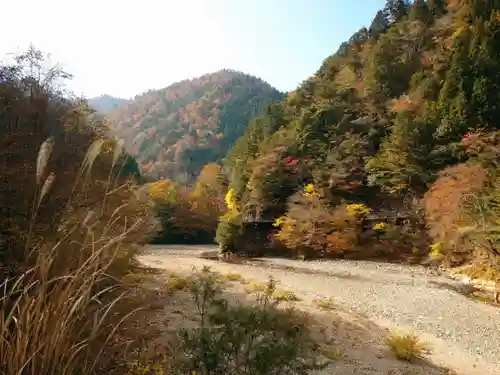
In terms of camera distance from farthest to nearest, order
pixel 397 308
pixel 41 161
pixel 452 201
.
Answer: pixel 452 201 → pixel 397 308 → pixel 41 161

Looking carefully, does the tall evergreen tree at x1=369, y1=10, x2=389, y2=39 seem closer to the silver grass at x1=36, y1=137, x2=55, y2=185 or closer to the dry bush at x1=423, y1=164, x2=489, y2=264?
the dry bush at x1=423, y1=164, x2=489, y2=264

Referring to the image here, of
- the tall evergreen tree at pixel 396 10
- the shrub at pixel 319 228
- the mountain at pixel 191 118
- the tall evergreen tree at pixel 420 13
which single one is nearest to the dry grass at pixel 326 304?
the shrub at pixel 319 228

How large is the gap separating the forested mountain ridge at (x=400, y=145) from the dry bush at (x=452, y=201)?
0.06 m

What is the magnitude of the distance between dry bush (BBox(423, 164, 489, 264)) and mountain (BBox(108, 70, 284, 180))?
1099 inches

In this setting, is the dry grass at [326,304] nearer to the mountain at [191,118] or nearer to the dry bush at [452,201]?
the dry bush at [452,201]

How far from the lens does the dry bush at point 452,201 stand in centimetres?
1566

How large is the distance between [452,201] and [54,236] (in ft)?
57.7

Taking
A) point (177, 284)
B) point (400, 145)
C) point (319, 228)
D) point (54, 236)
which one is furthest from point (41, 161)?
point (400, 145)

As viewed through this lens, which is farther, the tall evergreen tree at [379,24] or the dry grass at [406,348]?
the tall evergreen tree at [379,24]

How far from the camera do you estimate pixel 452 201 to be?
16344 millimetres

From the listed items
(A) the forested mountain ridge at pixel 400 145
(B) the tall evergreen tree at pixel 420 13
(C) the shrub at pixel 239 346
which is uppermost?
(B) the tall evergreen tree at pixel 420 13

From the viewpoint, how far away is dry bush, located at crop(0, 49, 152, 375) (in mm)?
1110

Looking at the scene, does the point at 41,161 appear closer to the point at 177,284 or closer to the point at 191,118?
the point at 177,284

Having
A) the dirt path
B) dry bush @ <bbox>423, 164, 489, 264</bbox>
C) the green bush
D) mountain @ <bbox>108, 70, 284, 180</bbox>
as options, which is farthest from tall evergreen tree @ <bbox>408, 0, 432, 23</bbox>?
the green bush
